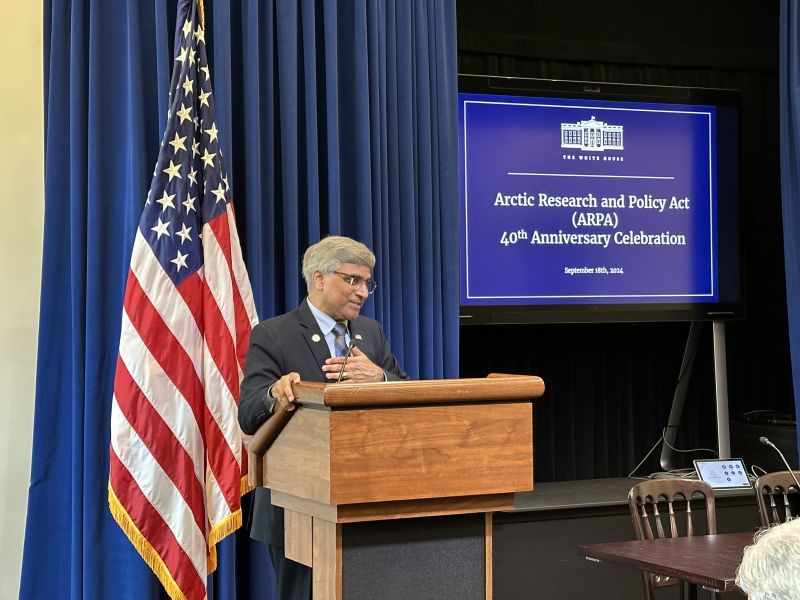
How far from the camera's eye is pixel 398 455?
263 centimetres

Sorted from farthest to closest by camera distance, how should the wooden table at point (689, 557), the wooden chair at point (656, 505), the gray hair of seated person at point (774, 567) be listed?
the wooden chair at point (656, 505)
the wooden table at point (689, 557)
the gray hair of seated person at point (774, 567)

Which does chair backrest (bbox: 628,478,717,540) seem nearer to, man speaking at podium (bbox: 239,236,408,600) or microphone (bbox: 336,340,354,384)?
man speaking at podium (bbox: 239,236,408,600)

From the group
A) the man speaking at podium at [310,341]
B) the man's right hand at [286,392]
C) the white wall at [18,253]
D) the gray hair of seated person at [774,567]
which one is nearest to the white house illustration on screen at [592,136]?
the man speaking at podium at [310,341]

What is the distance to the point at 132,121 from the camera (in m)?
4.25

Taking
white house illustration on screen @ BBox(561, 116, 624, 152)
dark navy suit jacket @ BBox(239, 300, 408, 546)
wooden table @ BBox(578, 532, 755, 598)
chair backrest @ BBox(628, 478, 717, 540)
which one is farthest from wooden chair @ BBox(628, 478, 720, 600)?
white house illustration on screen @ BBox(561, 116, 624, 152)

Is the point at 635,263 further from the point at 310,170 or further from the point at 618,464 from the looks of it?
the point at 310,170

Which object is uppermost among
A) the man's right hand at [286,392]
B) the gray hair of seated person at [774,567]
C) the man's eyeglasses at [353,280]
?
the man's eyeglasses at [353,280]

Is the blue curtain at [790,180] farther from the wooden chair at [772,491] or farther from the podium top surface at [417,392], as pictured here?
the podium top surface at [417,392]

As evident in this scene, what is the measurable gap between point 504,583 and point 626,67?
2.85m

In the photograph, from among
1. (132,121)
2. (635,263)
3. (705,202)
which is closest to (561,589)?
(635,263)

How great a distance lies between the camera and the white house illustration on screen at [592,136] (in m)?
5.38

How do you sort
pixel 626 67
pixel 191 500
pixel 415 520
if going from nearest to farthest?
pixel 415 520 < pixel 191 500 < pixel 626 67

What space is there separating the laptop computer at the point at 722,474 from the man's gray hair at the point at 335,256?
92.4 inches

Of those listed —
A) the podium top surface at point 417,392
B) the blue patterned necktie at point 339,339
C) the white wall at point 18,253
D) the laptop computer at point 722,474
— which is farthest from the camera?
the laptop computer at point 722,474
